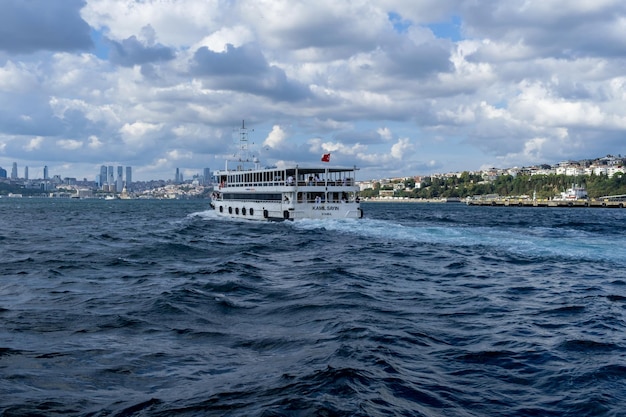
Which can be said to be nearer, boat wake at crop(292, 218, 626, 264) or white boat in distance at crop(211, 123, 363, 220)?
boat wake at crop(292, 218, 626, 264)

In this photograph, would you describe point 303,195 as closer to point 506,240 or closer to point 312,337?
point 506,240

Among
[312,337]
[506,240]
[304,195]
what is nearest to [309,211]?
[304,195]

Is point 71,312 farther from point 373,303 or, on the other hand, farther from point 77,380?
point 373,303

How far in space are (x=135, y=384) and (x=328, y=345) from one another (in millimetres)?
4586

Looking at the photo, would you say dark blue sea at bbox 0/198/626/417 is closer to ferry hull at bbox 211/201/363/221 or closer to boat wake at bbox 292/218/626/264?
boat wake at bbox 292/218/626/264

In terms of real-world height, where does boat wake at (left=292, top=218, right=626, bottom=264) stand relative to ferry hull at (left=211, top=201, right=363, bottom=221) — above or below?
below

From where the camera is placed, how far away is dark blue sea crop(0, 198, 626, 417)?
938cm

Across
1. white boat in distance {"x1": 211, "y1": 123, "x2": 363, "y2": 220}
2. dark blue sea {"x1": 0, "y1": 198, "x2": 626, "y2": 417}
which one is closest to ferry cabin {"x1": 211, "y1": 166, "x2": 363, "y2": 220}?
white boat in distance {"x1": 211, "y1": 123, "x2": 363, "y2": 220}

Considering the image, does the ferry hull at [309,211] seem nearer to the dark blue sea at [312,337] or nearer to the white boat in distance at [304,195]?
the white boat in distance at [304,195]

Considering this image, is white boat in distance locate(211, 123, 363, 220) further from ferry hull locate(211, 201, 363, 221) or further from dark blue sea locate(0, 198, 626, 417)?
dark blue sea locate(0, 198, 626, 417)

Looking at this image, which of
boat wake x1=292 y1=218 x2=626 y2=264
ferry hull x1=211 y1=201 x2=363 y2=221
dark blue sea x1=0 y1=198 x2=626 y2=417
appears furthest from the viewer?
ferry hull x1=211 y1=201 x2=363 y2=221

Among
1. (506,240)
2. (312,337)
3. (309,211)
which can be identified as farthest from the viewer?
(309,211)

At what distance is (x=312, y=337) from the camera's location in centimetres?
1362

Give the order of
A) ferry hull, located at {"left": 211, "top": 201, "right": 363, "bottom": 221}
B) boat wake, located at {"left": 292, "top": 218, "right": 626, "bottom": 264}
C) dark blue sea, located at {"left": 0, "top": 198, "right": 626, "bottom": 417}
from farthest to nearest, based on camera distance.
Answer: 1. ferry hull, located at {"left": 211, "top": 201, "right": 363, "bottom": 221}
2. boat wake, located at {"left": 292, "top": 218, "right": 626, "bottom": 264}
3. dark blue sea, located at {"left": 0, "top": 198, "right": 626, "bottom": 417}
